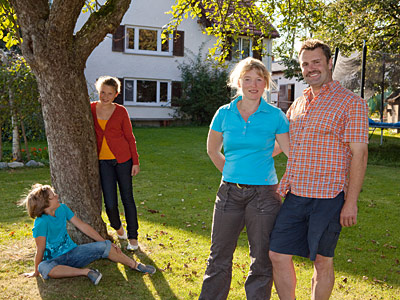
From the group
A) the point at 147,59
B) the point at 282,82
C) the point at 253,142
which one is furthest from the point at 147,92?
the point at 253,142

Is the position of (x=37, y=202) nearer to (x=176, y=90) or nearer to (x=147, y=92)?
(x=147, y=92)

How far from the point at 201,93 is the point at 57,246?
19791 millimetres

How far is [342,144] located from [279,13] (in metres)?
4.67

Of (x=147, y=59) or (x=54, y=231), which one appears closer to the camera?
(x=54, y=231)

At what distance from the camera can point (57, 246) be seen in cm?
445

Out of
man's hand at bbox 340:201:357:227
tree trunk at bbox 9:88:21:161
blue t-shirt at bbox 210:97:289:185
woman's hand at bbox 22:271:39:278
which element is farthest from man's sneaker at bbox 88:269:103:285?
tree trunk at bbox 9:88:21:161

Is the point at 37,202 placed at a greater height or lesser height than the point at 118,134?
lesser

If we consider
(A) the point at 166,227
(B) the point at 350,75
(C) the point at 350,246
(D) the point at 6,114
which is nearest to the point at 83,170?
(A) the point at 166,227

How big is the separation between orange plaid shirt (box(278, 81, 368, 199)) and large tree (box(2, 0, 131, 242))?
2.44 m

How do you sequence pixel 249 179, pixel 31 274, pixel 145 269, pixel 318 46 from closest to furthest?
pixel 318 46 → pixel 249 179 → pixel 31 274 → pixel 145 269

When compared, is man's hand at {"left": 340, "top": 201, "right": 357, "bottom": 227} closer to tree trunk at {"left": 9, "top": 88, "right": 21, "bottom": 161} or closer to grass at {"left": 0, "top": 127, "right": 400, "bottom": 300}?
grass at {"left": 0, "top": 127, "right": 400, "bottom": 300}

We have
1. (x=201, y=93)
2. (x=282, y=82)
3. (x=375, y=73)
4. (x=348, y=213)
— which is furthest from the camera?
(x=282, y=82)

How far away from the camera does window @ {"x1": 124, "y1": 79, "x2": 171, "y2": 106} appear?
24.2 meters

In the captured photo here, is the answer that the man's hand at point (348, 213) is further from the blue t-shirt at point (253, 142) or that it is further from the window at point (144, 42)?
the window at point (144, 42)
